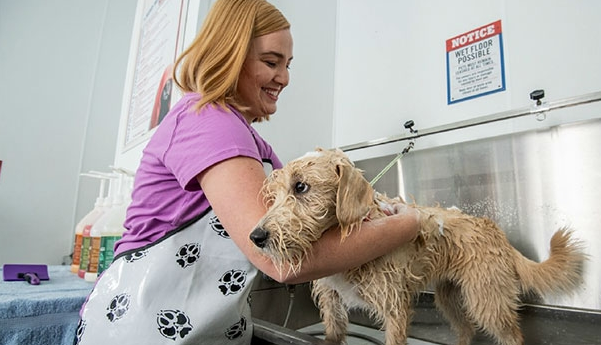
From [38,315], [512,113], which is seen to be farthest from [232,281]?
[512,113]

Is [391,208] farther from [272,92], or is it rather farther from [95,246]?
[95,246]

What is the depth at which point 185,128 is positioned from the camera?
53 cm

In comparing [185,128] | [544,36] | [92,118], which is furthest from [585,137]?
[92,118]

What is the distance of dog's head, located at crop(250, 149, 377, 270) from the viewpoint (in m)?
0.50

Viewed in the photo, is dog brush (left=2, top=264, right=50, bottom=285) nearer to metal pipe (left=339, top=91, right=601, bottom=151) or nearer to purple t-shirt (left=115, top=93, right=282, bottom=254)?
purple t-shirt (left=115, top=93, right=282, bottom=254)

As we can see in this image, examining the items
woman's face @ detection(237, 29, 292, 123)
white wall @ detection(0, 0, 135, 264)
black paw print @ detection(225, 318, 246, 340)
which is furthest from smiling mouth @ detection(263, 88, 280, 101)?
white wall @ detection(0, 0, 135, 264)

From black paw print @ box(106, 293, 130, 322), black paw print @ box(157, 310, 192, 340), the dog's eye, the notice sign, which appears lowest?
black paw print @ box(157, 310, 192, 340)

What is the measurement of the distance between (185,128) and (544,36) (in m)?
1.26

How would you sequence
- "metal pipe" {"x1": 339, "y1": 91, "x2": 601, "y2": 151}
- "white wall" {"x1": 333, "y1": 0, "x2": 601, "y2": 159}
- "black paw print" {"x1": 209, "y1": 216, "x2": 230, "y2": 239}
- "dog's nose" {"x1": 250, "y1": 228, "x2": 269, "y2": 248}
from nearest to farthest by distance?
"dog's nose" {"x1": 250, "y1": 228, "x2": 269, "y2": 248} < "black paw print" {"x1": 209, "y1": 216, "x2": 230, "y2": 239} < "metal pipe" {"x1": 339, "y1": 91, "x2": 601, "y2": 151} < "white wall" {"x1": 333, "y1": 0, "x2": 601, "y2": 159}

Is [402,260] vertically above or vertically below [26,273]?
above

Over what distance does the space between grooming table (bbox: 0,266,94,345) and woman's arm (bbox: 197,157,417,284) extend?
68 cm

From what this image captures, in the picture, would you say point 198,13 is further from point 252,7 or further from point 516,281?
point 516,281

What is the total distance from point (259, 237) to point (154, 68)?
1575 millimetres

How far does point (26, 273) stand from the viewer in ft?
3.72
